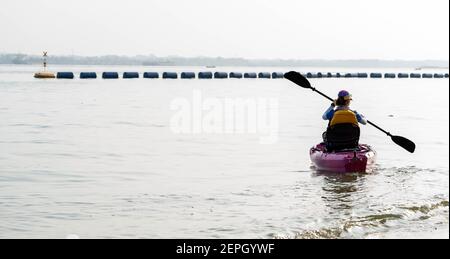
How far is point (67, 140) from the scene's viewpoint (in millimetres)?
25141

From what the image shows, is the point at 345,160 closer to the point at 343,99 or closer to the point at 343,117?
the point at 343,117

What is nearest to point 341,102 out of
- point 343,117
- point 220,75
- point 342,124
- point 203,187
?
point 343,117

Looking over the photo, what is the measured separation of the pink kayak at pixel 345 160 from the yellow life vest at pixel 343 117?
0.85 metres

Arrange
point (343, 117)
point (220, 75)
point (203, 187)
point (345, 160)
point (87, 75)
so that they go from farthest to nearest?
1. point (220, 75)
2. point (87, 75)
3. point (345, 160)
4. point (343, 117)
5. point (203, 187)

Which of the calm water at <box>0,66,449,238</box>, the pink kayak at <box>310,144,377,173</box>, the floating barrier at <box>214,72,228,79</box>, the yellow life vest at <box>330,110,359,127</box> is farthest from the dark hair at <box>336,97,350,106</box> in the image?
the floating barrier at <box>214,72,228,79</box>

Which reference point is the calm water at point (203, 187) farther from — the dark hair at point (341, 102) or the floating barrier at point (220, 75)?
the floating barrier at point (220, 75)

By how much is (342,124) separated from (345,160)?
0.92 m

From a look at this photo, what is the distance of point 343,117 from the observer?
17.1 m

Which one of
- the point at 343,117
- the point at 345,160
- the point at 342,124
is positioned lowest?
the point at 345,160

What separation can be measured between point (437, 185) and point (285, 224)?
5529 mm

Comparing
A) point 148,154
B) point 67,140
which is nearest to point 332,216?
point 148,154

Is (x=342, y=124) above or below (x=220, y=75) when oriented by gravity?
above

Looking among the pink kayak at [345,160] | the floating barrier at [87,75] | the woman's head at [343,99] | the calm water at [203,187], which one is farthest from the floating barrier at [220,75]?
the woman's head at [343,99]

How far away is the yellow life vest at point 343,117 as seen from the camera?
→ 17.1 meters
